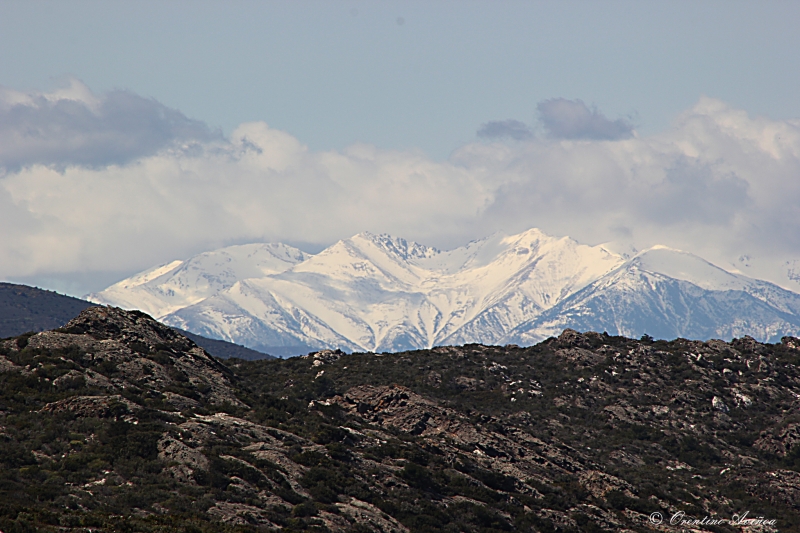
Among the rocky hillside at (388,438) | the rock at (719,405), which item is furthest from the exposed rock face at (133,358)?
the rock at (719,405)

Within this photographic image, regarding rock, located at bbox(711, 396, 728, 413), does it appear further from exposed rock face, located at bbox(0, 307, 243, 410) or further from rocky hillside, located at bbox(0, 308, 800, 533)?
exposed rock face, located at bbox(0, 307, 243, 410)

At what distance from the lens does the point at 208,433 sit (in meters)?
69.7

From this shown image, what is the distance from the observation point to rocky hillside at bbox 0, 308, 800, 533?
5962 cm

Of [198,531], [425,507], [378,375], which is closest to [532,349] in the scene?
[378,375]

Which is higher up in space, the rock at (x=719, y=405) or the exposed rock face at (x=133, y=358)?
the rock at (x=719, y=405)

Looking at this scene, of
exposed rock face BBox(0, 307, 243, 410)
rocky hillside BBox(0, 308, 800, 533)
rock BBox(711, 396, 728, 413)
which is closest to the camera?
rocky hillside BBox(0, 308, 800, 533)

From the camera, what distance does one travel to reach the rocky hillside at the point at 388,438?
59625mm

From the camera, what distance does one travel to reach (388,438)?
82812mm

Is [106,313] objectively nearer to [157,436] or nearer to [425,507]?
[157,436]

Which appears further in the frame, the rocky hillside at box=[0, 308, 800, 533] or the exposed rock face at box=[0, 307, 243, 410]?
the exposed rock face at box=[0, 307, 243, 410]

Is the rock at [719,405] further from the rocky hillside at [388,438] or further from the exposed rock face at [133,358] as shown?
the exposed rock face at [133,358]

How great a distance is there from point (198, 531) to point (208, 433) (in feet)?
67.5

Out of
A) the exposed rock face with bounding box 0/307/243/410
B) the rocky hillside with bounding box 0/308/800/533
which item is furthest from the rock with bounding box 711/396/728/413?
the exposed rock face with bounding box 0/307/243/410

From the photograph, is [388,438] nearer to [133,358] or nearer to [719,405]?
[133,358]
